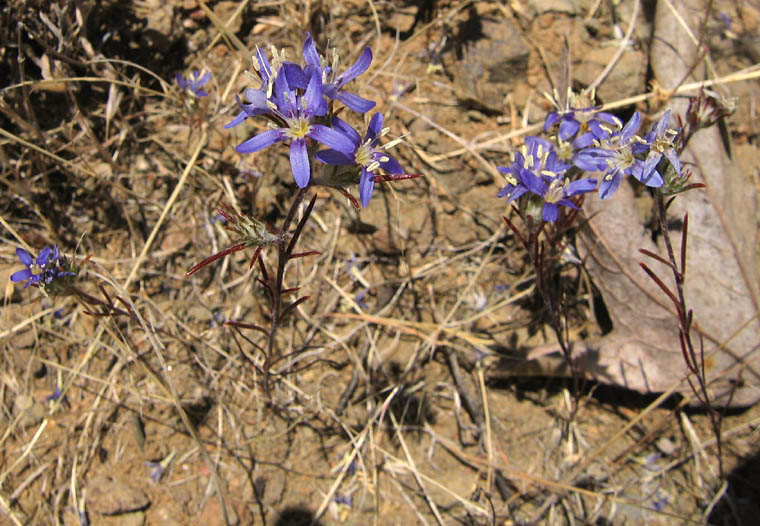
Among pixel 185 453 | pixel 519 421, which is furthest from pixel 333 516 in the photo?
pixel 519 421

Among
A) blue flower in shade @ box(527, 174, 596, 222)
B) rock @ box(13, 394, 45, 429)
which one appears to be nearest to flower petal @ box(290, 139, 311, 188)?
blue flower in shade @ box(527, 174, 596, 222)

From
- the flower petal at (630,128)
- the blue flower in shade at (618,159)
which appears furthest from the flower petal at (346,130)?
the flower petal at (630,128)

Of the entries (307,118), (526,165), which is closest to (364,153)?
(307,118)

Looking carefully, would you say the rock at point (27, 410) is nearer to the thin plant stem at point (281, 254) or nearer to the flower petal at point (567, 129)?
the thin plant stem at point (281, 254)

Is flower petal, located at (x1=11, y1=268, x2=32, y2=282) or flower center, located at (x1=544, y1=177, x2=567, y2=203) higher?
flower center, located at (x1=544, y1=177, x2=567, y2=203)

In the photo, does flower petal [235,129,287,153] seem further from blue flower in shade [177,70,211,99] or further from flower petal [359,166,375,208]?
blue flower in shade [177,70,211,99]

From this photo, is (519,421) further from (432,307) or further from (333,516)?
(333,516)

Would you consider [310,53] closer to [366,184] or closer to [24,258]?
[366,184]
